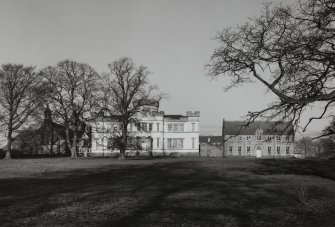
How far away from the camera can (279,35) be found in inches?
653

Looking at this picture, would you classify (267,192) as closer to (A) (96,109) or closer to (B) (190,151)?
(A) (96,109)

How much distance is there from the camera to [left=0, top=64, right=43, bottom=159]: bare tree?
168 feet

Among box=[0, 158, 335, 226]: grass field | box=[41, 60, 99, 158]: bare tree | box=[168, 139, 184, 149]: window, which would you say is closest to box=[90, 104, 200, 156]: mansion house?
box=[168, 139, 184, 149]: window

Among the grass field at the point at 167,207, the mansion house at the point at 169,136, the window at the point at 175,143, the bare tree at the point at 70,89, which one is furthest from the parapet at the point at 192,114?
the grass field at the point at 167,207

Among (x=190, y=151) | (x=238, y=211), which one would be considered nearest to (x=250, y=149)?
(x=190, y=151)

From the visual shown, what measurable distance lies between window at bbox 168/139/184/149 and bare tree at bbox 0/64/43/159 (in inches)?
1400

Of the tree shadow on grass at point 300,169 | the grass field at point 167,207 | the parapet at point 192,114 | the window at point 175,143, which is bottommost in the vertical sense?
the tree shadow on grass at point 300,169

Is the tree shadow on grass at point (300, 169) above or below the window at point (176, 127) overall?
below

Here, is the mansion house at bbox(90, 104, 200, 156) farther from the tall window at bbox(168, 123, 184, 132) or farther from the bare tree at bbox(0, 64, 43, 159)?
the bare tree at bbox(0, 64, 43, 159)

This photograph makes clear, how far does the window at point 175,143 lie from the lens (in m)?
81.4

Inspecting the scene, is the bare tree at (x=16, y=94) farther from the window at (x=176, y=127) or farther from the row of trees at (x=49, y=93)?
the window at (x=176, y=127)

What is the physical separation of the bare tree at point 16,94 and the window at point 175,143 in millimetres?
35569

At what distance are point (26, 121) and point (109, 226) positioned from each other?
4814cm

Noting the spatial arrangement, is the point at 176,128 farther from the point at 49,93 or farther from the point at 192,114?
the point at 49,93
